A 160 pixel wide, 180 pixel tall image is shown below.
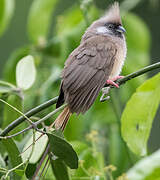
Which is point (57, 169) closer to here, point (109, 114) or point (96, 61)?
point (96, 61)

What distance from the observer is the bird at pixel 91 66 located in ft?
6.27

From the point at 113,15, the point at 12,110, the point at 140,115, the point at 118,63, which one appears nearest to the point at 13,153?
the point at 12,110

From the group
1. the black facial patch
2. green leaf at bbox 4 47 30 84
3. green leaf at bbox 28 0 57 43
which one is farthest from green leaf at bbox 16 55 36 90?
green leaf at bbox 28 0 57 43

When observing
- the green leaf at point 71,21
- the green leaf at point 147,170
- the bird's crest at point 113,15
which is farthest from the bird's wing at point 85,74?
the green leaf at point 71,21

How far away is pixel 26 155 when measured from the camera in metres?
1.74

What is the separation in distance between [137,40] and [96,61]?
0.96m

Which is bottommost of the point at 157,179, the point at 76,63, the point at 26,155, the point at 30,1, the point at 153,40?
the point at 153,40

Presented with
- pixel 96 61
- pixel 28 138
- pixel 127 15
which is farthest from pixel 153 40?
pixel 28 138

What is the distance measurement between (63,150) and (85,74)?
564mm

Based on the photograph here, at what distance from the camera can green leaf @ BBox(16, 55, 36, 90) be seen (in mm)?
1922

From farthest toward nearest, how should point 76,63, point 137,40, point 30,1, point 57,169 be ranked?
point 30,1 < point 137,40 < point 76,63 < point 57,169

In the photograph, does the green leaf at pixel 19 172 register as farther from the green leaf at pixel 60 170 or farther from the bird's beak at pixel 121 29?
the bird's beak at pixel 121 29

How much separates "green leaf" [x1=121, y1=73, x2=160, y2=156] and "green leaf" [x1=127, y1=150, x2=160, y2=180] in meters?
0.37

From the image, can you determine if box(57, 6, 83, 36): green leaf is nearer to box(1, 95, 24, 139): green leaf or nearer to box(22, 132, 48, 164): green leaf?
box(1, 95, 24, 139): green leaf
